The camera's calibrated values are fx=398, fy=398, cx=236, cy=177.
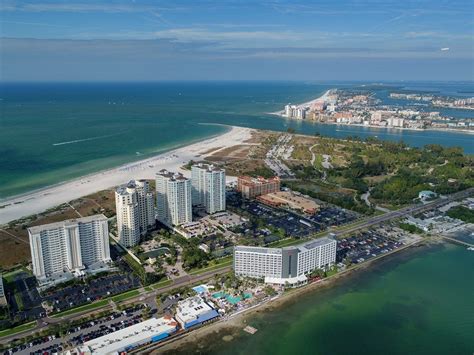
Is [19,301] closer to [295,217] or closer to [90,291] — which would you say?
[90,291]

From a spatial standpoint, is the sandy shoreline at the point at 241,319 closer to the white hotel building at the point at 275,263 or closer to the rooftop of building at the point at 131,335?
the rooftop of building at the point at 131,335

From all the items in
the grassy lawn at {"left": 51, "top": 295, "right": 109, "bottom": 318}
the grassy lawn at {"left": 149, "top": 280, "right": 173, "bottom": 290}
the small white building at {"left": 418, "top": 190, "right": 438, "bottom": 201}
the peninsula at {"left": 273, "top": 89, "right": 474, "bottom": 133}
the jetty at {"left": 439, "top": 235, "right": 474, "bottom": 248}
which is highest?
the peninsula at {"left": 273, "top": 89, "right": 474, "bottom": 133}

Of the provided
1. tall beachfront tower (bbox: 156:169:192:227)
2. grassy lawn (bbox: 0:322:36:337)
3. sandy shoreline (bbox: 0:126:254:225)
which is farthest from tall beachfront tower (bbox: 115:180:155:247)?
sandy shoreline (bbox: 0:126:254:225)

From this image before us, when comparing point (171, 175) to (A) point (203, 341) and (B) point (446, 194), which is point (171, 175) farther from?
(B) point (446, 194)

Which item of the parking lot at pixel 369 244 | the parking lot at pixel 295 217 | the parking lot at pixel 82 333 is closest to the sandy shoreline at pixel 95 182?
the parking lot at pixel 295 217

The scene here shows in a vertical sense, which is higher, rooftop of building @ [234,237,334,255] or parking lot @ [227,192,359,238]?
rooftop of building @ [234,237,334,255]

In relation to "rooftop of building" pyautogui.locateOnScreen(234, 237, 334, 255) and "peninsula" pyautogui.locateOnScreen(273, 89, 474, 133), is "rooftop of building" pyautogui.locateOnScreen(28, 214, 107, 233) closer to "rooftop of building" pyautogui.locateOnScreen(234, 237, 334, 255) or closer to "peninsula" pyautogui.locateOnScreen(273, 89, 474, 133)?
"rooftop of building" pyautogui.locateOnScreen(234, 237, 334, 255)
